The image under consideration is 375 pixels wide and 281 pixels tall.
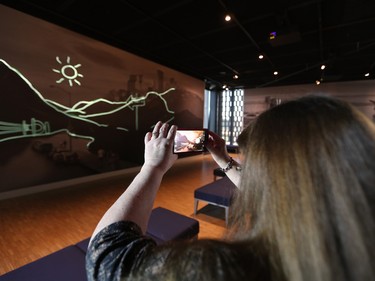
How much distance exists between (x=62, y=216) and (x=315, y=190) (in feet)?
10.0

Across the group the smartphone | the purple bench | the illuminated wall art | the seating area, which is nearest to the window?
the purple bench

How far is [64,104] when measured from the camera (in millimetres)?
3512

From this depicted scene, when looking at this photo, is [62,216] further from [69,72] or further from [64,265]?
[69,72]

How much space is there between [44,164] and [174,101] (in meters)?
3.67

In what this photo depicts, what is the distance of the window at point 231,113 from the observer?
866 centimetres

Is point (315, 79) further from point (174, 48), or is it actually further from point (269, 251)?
point (269, 251)

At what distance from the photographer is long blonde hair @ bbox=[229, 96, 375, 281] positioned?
0.31m

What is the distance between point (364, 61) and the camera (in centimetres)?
508

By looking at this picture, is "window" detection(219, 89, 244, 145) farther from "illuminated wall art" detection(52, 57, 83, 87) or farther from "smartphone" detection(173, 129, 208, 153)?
"smartphone" detection(173, 129, 208, 153)

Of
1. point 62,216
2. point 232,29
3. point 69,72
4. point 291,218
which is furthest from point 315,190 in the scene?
point 69,72

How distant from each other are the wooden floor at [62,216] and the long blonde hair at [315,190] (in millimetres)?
1298

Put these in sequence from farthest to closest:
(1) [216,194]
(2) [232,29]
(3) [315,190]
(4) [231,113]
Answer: (4) [231,113] → (2) [232,29] → (1) [216,194] → (3) [315,190]

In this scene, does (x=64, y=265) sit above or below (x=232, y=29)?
below

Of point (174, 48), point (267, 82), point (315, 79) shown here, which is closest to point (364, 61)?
point (315, 79)
